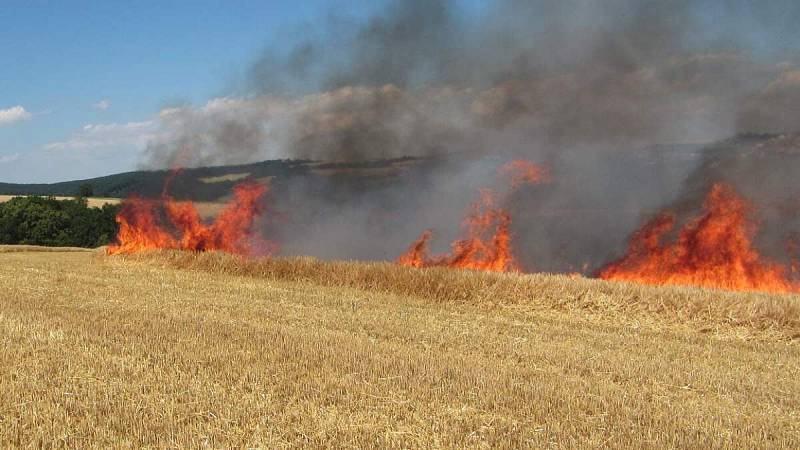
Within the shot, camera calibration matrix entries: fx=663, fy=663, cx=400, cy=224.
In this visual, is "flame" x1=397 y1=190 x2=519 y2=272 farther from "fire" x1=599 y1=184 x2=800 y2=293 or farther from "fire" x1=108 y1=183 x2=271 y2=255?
"fire" x1=108 y1=183 x2=271 y2=255

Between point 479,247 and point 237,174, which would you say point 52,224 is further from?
point 479,247

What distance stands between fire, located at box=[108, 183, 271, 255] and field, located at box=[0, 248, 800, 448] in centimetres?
512

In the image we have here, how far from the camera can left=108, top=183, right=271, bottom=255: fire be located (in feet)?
66.6

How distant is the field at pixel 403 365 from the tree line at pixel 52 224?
127 feet

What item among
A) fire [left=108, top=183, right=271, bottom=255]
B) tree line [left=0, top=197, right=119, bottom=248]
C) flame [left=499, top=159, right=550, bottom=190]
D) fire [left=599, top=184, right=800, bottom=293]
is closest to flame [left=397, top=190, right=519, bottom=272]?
flame [left=499, top=159, right=550, bottom=190]

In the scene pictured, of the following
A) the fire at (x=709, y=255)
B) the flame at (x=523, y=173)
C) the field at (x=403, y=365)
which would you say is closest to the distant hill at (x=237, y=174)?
the flame at (x=523, y=173)

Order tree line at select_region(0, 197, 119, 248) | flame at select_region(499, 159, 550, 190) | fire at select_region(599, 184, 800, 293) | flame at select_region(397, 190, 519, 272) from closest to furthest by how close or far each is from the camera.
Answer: fire at select_region(599, 184, 800, 293) < flame at select_region(397, 190, 519, 272) < flame at select_region(499, 159, 550, 190) < tree line at select_region(0, 197, 119, 248)

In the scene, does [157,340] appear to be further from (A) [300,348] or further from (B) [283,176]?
(B) [283,176]

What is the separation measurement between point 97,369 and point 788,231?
51.8ft

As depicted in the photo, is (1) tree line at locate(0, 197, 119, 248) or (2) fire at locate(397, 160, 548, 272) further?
(1) tree line at locate(0, 197, 119, 248)

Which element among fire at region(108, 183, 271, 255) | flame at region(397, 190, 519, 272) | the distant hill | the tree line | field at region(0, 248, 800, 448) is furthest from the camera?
the tree line

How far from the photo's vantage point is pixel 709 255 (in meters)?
16.3

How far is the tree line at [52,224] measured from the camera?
49.4 m

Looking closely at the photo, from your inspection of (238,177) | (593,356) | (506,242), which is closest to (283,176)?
(238,177)
